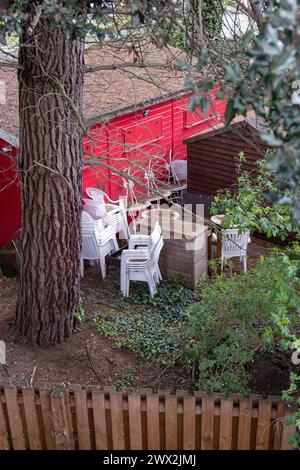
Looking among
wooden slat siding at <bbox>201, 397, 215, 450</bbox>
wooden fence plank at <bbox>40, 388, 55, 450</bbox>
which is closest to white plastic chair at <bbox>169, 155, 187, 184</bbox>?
wooden fence plank at <bbox>40, 388, 55, 450</bbox>

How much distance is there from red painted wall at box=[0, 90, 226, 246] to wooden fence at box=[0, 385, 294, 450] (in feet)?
17.8

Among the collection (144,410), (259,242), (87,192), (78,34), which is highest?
(78,34)

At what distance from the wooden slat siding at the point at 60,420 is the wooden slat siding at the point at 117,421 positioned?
39 centimetres

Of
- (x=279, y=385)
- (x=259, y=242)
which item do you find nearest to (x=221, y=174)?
(x=259, y=242)

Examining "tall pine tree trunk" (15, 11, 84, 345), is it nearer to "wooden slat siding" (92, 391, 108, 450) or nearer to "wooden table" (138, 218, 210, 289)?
"wooden slat siding" (92, 391, 108, 450)

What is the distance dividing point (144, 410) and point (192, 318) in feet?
3.72

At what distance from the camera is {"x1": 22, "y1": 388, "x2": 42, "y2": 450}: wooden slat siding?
4.60 metres

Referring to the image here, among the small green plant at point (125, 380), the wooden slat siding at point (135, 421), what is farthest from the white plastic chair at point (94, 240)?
the wooden slat siding at point (135, 421)

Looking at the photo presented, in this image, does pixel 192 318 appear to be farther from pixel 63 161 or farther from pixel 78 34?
pixel 78 34

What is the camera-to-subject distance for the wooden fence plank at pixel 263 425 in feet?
14.2

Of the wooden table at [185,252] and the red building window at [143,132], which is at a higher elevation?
the red building window at [143,132]

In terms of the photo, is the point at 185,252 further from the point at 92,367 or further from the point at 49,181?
the point at 49,181

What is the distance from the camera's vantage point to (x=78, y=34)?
411 cm

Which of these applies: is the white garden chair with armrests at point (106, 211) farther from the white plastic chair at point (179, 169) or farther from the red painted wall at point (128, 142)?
the white plastic chair at point (179, 169)
